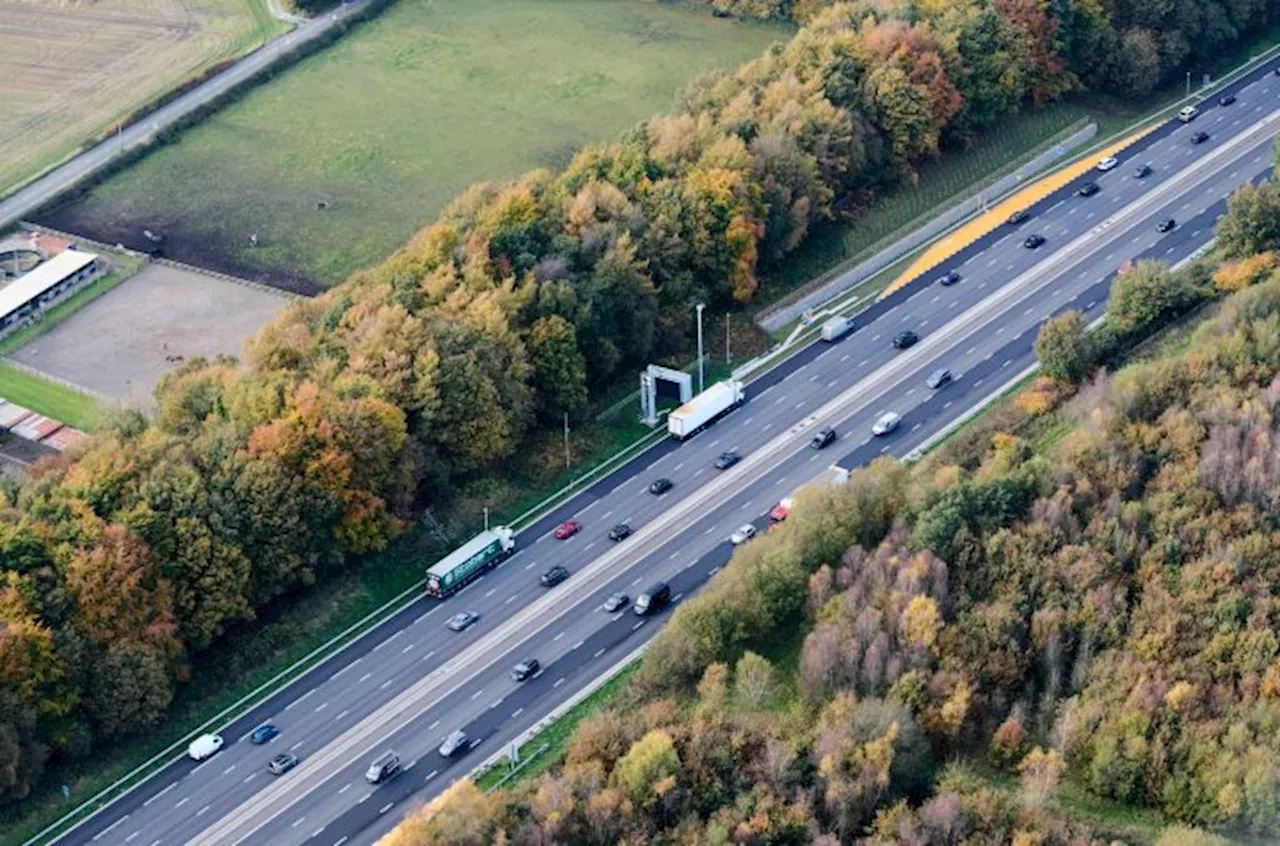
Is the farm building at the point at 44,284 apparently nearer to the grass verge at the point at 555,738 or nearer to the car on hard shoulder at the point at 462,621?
the car on hard shoulder at the point at 462,621

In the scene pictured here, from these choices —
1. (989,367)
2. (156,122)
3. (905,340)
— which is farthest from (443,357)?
(156,122)

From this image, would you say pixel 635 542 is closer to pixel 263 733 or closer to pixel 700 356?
pixel 700 356

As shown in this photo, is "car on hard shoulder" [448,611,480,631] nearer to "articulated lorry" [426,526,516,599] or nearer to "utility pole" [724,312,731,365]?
"articulated lorry" [426,526,516,599]

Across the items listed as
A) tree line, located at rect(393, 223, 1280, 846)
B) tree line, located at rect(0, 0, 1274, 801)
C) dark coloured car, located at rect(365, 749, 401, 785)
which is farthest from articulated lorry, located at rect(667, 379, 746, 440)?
dark coloured car, located at rect(365, 749, 401, 785)

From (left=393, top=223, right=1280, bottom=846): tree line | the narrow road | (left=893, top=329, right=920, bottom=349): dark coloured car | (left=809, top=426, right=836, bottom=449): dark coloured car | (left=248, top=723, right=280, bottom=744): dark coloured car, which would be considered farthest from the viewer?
the narrow road

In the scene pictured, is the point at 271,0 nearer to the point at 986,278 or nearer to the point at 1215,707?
the point at 986,278
